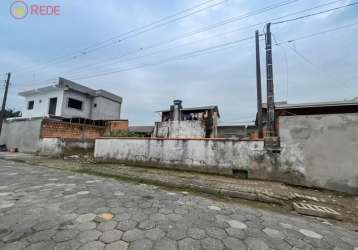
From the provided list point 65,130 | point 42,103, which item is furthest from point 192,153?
point 42,103

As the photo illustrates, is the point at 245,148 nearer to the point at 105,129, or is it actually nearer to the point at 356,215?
the point at 356,215

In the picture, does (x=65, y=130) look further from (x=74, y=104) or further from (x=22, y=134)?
(x=74, y=104)

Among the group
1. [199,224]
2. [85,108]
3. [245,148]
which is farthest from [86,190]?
[85,108]

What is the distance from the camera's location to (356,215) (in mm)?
3350

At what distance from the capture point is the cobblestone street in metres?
1.91

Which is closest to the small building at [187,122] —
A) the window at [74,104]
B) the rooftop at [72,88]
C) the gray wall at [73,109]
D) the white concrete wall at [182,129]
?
the white concrete wall at [182,129]

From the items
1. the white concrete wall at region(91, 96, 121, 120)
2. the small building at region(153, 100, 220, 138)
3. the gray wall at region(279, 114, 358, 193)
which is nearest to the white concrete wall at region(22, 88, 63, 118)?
the white concrete wall at region(91, 96, 121, 120)

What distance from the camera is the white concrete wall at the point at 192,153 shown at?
Answer: 6.51 meters

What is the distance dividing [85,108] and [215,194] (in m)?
19.1

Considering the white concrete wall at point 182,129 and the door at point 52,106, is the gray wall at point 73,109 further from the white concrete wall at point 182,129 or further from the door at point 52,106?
the white concrete wall at point 182,129

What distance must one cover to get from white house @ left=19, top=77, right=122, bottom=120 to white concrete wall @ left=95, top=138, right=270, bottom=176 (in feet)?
34.7

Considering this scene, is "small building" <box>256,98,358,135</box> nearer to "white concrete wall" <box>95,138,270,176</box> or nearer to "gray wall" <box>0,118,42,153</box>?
"white concrete wall" <box>95,138,270,176</box>

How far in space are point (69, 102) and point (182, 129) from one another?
11.8m

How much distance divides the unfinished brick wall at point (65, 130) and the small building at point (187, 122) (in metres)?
6.07
